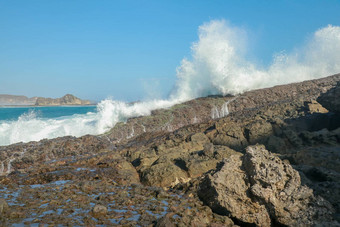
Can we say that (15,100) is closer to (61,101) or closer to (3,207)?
(61,101)

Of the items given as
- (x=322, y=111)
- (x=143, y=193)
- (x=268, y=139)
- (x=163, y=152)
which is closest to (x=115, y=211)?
(x=143, y=193)

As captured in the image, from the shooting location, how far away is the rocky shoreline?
480cm

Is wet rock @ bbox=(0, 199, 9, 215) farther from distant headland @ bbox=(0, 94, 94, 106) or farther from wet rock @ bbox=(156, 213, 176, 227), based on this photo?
distant headland @ bbox=(0, 94, 94, 106)

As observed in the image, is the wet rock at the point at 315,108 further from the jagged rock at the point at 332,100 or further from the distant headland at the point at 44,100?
the distant headland at the point at 44,100

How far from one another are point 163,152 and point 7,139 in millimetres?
13107

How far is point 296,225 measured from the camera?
457 cm

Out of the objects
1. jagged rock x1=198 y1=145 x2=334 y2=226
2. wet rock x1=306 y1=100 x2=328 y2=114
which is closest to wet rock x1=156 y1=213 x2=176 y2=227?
jagged rock x1=198 y1=145 x2=334 y2=226

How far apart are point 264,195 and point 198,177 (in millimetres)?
2309

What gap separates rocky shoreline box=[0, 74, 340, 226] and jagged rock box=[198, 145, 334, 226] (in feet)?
0.05

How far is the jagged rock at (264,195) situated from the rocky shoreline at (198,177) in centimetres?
2

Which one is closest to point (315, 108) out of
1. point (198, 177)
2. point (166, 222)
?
point (198, 177)

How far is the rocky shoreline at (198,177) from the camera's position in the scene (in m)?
4.80

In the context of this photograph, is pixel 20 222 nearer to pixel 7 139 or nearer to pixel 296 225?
pixel 296 225

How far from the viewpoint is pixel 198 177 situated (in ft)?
22.7
